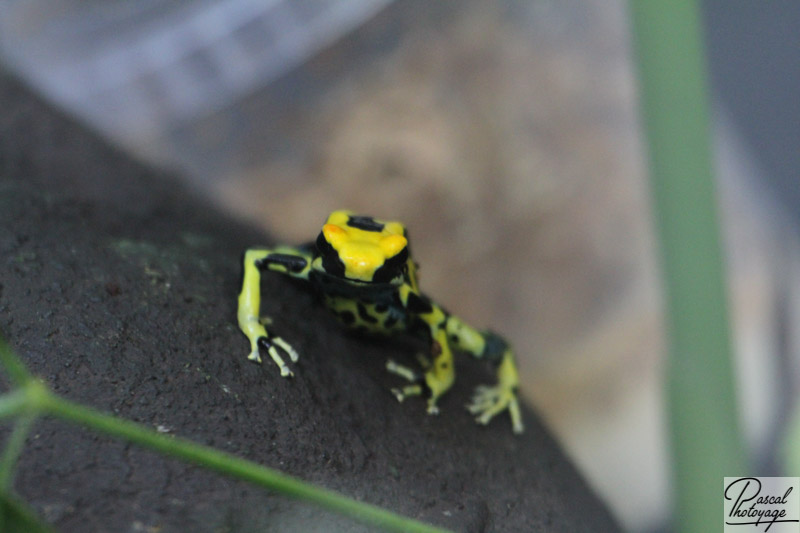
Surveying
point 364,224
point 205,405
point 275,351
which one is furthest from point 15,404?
point 364,224

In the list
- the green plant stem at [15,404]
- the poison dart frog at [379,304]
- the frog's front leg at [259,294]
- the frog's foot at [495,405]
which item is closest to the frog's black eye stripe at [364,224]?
the poison dart frog at [379,304]

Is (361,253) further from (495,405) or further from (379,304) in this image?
(495,405)

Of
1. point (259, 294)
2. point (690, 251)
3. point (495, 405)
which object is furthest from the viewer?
point (495, 405)

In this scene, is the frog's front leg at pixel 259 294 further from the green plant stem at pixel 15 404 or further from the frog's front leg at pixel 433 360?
the green plant stem at pixel 15 404

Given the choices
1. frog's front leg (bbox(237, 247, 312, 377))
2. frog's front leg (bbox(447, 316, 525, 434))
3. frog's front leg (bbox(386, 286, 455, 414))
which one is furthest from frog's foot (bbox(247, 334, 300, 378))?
frog's front leg (bbox(447, 316, 525, 434))

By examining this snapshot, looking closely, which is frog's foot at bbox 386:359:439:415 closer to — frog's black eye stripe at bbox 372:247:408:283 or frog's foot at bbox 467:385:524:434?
frog's foot at bbox 467:385:524:434

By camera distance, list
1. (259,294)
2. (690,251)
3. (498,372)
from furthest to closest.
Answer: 1. (498,372)
2. (259,294)
3. (690,251)

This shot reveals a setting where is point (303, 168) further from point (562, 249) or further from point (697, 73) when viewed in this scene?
point (697, 73)
